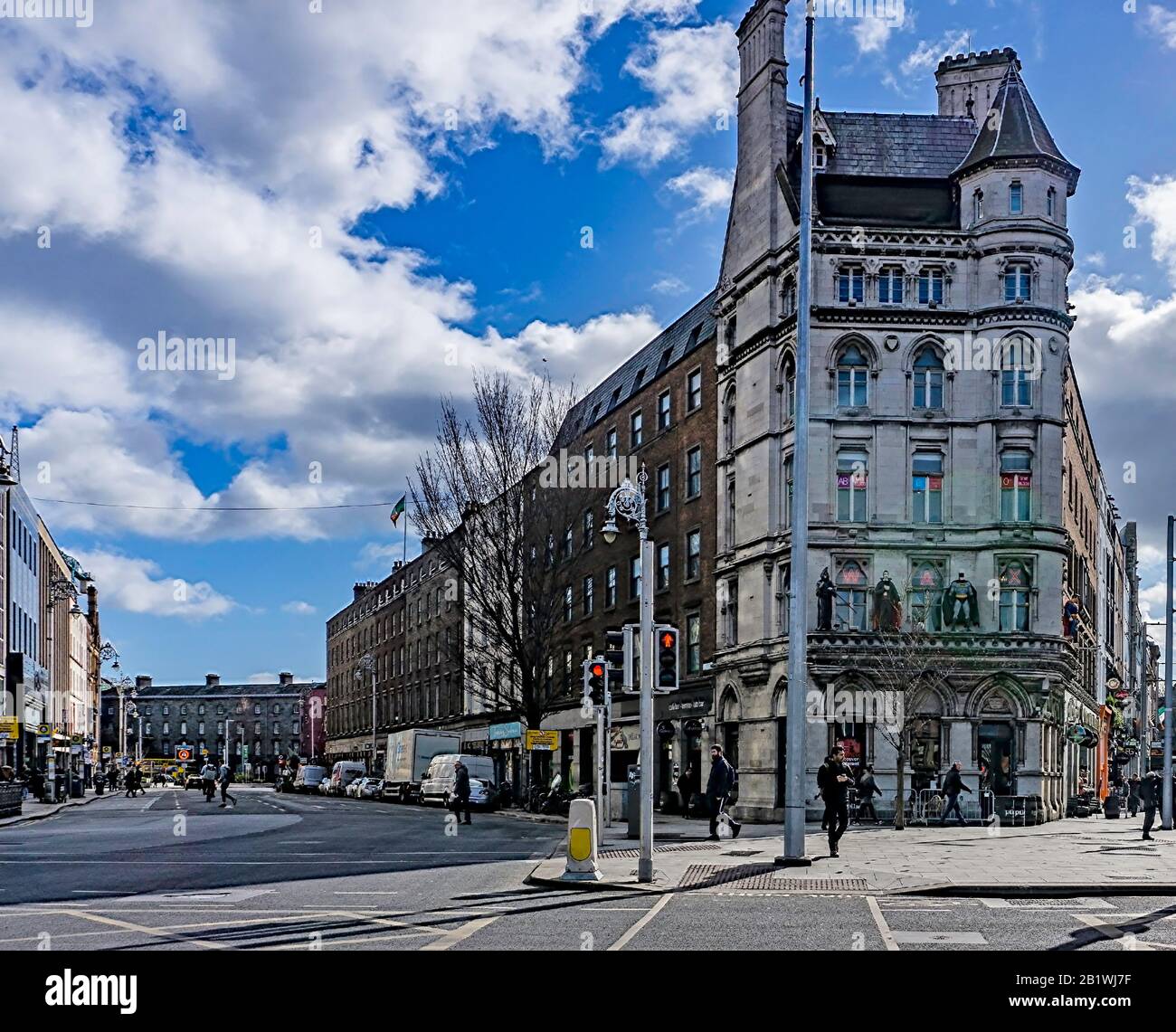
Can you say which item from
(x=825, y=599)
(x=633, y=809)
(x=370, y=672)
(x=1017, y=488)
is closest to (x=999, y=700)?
(x=825, y=599)

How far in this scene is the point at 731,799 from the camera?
41.6 metres

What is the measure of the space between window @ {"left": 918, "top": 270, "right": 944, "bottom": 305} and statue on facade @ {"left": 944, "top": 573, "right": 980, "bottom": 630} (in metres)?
7.96

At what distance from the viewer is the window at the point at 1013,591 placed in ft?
127

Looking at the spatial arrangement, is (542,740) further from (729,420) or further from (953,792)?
(953,792)

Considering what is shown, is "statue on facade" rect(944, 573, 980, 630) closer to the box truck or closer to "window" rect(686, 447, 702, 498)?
"window" rect(686, 447, 702, 498)

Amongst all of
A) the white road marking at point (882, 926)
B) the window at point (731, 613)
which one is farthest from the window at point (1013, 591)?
the white road marking at point (882, 926)

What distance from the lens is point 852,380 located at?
130 ft

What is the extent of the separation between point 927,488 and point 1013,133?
1036 centimetres

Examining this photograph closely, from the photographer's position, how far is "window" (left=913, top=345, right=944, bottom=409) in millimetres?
39562

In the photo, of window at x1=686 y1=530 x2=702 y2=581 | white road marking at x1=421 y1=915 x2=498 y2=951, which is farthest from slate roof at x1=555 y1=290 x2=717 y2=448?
white road marking at x1=421 y1=915 x2=498 y2=951

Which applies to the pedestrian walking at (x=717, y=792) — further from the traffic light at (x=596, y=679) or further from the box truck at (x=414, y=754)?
the box truck at (x=414, y=754)

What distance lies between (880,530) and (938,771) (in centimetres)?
673

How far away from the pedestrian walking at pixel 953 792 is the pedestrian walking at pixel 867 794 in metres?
1.74
